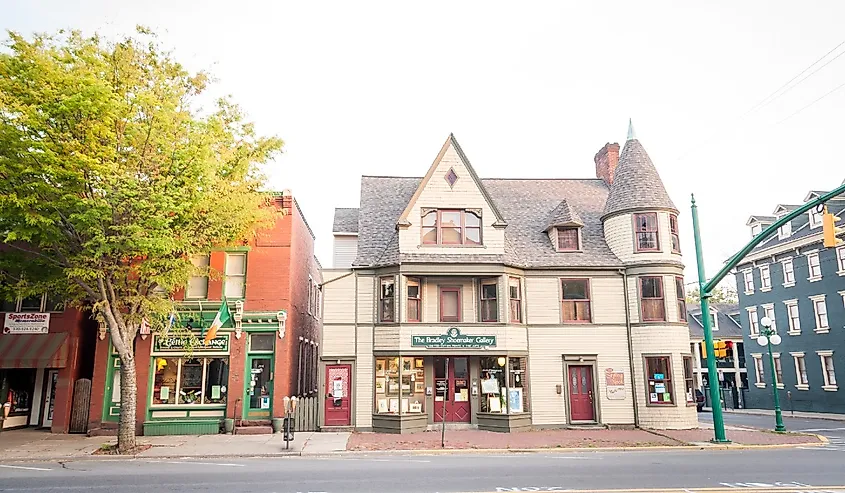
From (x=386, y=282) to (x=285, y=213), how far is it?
494cm

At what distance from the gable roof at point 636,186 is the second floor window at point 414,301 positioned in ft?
30.3

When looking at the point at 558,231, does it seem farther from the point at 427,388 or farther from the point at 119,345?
the point at 119,345

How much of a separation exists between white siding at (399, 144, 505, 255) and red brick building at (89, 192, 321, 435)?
16.1ft

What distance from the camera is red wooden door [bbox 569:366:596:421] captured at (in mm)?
A: 23438

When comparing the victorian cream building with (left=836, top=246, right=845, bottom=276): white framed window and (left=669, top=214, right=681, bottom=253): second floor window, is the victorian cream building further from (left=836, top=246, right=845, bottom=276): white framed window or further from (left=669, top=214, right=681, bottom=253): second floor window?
(left=836, top=246, right=845, bottom=276): white framed window

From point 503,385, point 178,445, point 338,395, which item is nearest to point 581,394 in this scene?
point 503,385

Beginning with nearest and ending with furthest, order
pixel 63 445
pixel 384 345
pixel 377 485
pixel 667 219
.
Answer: pixel 377 485 → pixel 63 445 → pixel 384 345 → pixel 667 219

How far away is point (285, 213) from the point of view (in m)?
23.2

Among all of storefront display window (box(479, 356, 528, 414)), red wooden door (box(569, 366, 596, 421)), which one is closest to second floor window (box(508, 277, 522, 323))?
storefront display window (box(479, 356, 528, 414))

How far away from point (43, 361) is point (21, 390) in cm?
329

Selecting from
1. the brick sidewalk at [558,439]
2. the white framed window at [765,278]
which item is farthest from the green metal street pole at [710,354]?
the white framed window at [765,278]

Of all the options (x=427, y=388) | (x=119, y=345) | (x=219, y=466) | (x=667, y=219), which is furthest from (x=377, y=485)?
(x=667, y=219)

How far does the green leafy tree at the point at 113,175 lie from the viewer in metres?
15.3

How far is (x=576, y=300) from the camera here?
79.4 feet
